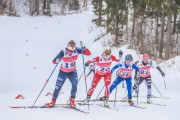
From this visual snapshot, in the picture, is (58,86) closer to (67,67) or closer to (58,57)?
(67,67)

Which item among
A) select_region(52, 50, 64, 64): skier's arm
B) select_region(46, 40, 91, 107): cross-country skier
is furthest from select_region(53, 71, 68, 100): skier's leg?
select_region(52, 50, 64, 64): skier's arm

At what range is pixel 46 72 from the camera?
21156 millimetres

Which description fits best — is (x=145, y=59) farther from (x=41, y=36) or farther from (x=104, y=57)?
(x=41, y=36)

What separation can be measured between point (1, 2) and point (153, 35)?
18265 mm

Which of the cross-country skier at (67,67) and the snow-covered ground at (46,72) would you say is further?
the cross-country skier at (67,67)

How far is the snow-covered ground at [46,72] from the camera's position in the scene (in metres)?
10.8

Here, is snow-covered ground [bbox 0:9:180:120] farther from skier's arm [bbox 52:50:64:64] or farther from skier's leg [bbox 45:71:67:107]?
skier's arm [bbox 52:50:64:64]

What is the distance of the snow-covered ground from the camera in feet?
35.3

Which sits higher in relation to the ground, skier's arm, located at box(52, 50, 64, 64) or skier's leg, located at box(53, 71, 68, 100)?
skier's arm, located at box(52, 50, 64, 64)

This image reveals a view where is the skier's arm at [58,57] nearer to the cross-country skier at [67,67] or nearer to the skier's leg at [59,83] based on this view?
the cross-country skier at [67,67]

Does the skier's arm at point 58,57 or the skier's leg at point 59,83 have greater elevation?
the skier's arm at point 58,57

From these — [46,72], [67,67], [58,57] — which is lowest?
[46,72]

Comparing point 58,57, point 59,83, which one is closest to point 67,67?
point 58,57

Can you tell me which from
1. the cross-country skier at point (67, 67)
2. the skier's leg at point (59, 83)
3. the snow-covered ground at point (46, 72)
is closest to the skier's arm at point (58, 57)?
the cross-country skier at point (67, 67)
